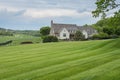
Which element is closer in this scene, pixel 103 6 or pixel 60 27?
pixel 103 6

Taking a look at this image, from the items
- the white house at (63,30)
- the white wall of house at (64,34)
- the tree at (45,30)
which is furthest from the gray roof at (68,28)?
the tree at (45,30)

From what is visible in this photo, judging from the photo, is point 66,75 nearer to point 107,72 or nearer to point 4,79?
point 107,72

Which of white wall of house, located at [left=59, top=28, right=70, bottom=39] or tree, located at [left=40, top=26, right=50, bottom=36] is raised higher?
tree, located at [left=40, top=26, right=50, bottom=36]

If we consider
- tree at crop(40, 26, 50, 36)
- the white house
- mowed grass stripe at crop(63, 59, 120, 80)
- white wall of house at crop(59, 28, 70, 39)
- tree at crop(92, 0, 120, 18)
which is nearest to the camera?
mowed grass stripe at crop(63, 59, 120, 80)

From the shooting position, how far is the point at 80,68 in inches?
736

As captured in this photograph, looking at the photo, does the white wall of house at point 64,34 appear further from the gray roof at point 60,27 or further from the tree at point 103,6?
the tree at point 103,6

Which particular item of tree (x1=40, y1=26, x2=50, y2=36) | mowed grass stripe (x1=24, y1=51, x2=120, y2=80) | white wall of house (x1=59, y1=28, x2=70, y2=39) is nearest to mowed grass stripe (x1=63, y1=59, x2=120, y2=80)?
mowed grass stripe (x1=24, y1=51, x2=120, y2=80)

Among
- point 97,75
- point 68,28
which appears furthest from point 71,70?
point 68,28

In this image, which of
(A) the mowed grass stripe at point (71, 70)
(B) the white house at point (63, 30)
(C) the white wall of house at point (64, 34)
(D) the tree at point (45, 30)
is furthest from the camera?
(D) the tree at point (45, 30)

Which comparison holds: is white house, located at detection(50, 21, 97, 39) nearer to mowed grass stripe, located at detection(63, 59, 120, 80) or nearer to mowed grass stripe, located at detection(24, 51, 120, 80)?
mowed grass stripe, located at detection(24, 51, 120, 80)

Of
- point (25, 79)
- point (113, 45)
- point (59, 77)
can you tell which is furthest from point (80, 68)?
point (113, 45)

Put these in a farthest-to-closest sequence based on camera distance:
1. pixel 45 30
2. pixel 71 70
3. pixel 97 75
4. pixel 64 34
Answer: pixel 45 30, pixel 64 34, pixel 71 70, pixel 97 75

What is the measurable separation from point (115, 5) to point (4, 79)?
49.9 feet

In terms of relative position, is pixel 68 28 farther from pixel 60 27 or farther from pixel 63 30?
pixel 60 27
